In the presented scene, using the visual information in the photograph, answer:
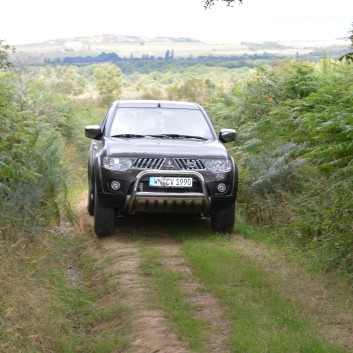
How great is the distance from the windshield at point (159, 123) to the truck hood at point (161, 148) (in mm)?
372

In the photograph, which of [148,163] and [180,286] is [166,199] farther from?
[180,286]

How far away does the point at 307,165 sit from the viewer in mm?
11211

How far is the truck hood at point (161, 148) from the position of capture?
390 inches

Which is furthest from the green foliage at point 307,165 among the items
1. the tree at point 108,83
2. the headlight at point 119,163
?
the tree at point 108,83

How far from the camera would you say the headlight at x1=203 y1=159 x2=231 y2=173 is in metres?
9.98

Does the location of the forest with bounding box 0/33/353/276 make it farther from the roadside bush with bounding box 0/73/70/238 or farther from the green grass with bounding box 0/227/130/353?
the green grass with bounding box 0/227/130/353

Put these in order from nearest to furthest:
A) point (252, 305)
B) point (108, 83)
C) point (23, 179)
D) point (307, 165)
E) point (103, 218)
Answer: point (252, 305)
point (23, 179)
point (103, 218)
point (307, 165)
point (108, 83)

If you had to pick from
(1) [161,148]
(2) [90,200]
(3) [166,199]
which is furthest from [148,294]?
(2) [90,200]

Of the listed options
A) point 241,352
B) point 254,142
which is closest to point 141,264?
point 241,352

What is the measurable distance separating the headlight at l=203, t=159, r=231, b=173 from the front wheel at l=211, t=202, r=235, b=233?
53 centimetres

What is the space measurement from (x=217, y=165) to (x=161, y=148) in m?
0.77

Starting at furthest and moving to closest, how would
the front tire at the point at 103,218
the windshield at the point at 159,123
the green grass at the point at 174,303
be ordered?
the windshield at the point at 159,123 < the front tire at the point at 103,218 < the green grass at the point at 174,303

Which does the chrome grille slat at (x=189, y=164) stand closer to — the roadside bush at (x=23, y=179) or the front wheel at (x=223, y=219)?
the front wheel at (x=223, y=219)

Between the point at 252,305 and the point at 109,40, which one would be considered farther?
the point at 109,40
